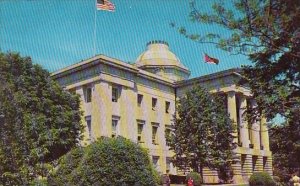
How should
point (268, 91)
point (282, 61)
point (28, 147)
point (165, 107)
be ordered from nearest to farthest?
point (268, 91) < point (282, 61) < point (28, 147) < point (165, 107)

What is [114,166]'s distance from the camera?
1233cm

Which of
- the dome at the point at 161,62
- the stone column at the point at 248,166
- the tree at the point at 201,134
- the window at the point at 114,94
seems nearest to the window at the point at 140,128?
the window at the point at 114,94

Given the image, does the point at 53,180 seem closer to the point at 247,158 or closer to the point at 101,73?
the point at 101,73

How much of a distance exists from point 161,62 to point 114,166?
1702 inches

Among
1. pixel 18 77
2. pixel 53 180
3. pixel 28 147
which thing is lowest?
pixel 53 180

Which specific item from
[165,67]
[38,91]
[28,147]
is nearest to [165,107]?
[165,67]

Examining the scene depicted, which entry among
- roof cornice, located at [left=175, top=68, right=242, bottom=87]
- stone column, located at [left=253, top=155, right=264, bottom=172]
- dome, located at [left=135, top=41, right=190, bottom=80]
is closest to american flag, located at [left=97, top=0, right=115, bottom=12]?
roof cornice, located at [left=175, top=68, right=242, bottom=87]

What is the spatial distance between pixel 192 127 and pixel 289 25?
28.2 metres

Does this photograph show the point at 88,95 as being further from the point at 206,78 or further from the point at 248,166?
the point at 248,166

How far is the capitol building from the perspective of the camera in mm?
42375

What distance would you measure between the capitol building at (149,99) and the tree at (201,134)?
1.95 metres

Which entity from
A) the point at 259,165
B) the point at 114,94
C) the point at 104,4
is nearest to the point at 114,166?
the point at 104,4

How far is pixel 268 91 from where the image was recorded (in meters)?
13.2

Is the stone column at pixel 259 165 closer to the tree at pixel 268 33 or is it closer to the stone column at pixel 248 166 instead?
the stone column at pixel 248 166
